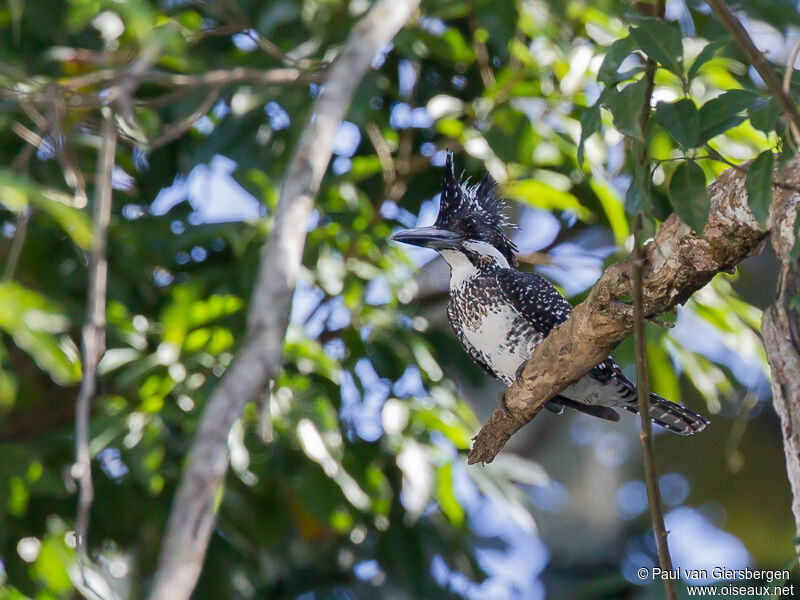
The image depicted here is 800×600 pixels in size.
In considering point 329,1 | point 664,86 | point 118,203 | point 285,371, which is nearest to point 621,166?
point 664,86

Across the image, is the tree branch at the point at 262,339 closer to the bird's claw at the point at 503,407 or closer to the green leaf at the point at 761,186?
the bird's claw at the point at 503,407

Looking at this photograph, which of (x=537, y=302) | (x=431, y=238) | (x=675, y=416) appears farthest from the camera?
(x=431, y=238)

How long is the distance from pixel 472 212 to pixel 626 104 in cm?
173

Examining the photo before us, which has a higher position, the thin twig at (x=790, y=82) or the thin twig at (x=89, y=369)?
the thin twig at (x=790, y=82)

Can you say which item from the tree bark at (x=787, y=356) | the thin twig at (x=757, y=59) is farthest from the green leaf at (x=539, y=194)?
the thin twig at (x=757, y=59)

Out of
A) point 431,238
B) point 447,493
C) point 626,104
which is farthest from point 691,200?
point 447,493

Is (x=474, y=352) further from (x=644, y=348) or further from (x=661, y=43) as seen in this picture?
(x=661, y=43)

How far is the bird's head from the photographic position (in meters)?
3.46

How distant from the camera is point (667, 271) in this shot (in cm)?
209

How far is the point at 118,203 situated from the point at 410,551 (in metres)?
1.89

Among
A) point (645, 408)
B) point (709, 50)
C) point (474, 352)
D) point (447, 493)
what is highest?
point (709, 50)

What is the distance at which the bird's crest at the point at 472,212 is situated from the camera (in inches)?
141

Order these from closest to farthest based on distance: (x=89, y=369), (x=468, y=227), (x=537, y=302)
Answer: (x=89, y=369) < (x=537, y=302) < (x=468, y=227)

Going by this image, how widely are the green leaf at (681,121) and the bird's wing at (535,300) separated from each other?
4.50 feet
